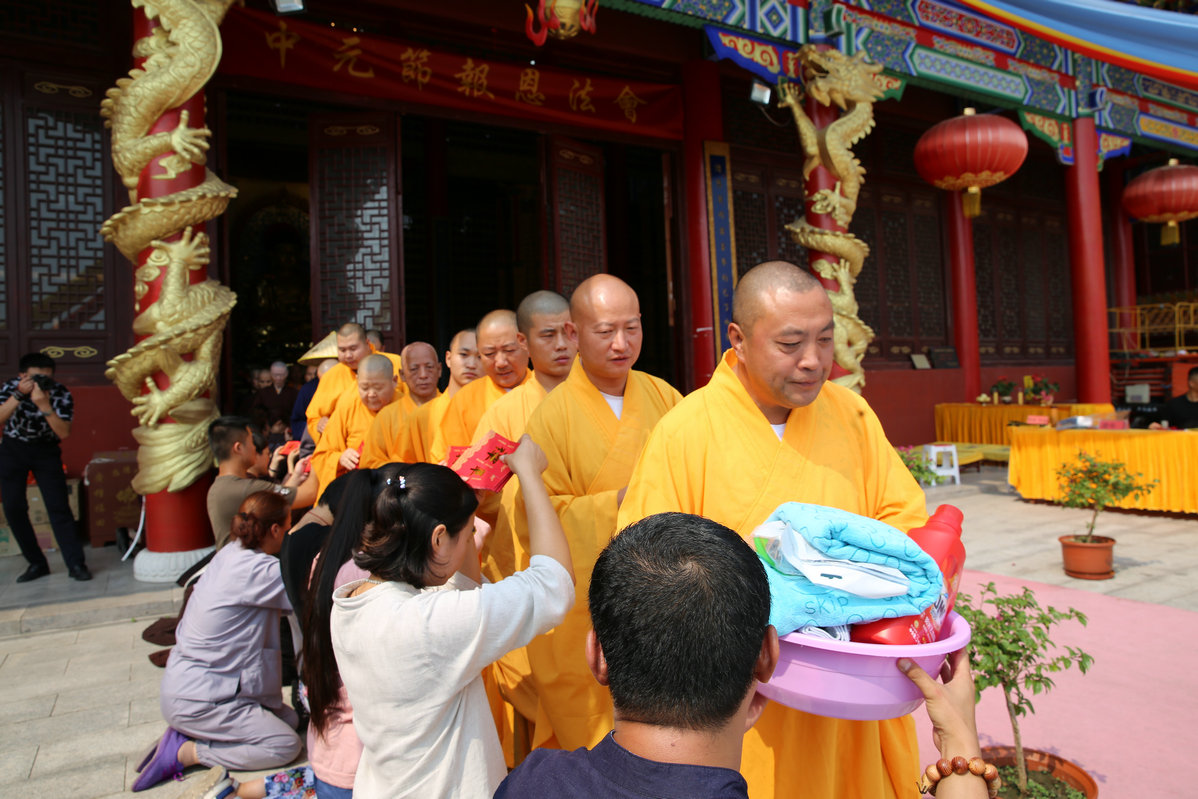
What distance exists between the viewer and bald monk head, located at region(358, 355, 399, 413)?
4340mm

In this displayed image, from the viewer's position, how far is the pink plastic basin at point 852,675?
1.13 meters

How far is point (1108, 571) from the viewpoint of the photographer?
4.61m

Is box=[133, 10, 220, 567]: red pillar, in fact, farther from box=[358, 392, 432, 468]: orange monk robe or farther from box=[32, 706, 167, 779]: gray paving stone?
box=[32, 706, 167, 779]: gray paving stone

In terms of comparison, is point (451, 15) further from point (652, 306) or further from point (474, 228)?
point (652, 306)

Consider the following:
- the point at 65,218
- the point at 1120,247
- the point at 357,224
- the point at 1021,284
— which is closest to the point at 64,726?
the point at 65,218

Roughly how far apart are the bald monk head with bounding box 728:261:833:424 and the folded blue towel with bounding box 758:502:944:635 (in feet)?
1.25

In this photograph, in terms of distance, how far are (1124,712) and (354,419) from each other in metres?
4.16

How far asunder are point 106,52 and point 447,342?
5.03m

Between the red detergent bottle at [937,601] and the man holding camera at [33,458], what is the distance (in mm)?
4895

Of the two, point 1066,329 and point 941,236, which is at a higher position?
point 941,236

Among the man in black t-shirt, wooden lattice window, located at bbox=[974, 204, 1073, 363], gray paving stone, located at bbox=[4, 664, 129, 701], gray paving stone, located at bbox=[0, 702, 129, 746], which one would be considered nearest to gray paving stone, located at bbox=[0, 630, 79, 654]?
gray paving stone, located at bbox=[4, 664, 129, 701]

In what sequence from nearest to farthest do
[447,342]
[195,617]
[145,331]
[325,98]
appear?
[195,617], [145,331], [325,98], [447,342]

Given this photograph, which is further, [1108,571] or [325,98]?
[325,98]

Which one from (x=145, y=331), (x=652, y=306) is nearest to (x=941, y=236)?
(x=652, y=306)
